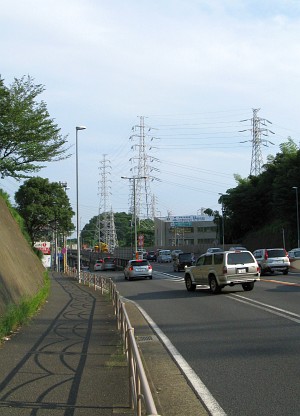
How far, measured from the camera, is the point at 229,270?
21.7 metres

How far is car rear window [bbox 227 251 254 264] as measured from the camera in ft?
72.3

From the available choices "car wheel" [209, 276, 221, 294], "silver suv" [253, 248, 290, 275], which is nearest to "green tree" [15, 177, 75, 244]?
"silver suv" [253, 248, 290, 275]

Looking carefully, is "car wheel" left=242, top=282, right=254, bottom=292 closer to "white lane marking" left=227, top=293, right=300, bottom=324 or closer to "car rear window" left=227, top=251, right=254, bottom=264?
"car rear window" left=227, top=251, right=254, bottom=264

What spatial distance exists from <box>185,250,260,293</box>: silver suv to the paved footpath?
8831 mm

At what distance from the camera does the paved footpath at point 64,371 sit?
20.8ft

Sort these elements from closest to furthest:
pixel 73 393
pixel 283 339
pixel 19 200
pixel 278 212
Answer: pixel 73 393
pixel 283 339
pixel 19 200
pixel 278 212

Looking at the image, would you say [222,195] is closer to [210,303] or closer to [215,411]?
[210,303]

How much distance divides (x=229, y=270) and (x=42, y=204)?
28707 mm

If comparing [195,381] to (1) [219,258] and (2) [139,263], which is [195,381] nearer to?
(1) [219,258]

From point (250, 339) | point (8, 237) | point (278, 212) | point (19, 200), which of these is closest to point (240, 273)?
point (8, 237)

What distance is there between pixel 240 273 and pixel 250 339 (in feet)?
36.6

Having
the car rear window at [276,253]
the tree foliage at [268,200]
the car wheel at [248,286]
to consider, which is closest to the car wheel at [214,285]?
the car wheel at [248,286]

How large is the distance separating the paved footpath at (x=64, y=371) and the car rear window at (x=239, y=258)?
30.3 ft

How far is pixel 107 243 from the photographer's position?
406 feet
